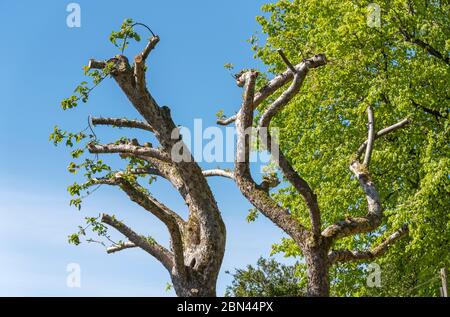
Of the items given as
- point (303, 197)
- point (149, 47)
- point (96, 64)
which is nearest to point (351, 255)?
point (303, 197)

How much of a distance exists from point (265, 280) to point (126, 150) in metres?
23.4

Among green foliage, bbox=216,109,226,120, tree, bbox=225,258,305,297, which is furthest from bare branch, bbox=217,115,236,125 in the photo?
tree, bbox=225,258,305,297

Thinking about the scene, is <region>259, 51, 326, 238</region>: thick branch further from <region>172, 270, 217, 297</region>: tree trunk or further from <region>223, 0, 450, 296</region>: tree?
<region>223, 0, 450, 296</region>: tree

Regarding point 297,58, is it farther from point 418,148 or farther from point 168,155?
point 168,155

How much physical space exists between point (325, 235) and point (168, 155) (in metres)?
4.14

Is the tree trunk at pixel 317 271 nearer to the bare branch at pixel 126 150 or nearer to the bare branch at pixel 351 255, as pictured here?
the bare branch at pixel 351 255

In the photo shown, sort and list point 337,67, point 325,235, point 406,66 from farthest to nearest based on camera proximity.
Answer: point 337,67, point 406,66, point 325,235

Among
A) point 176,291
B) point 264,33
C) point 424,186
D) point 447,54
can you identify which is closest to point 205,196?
point 176,291

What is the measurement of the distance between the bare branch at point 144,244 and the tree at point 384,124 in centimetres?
804

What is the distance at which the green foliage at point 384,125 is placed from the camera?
2250 centimetres

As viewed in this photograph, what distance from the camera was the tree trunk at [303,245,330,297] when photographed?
15195mm

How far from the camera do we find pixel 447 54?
2419 centimetres

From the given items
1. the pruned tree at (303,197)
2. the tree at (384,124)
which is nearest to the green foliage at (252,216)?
the tree at (384,124)

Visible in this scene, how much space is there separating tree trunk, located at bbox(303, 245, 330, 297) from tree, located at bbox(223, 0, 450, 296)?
20.9 feet
